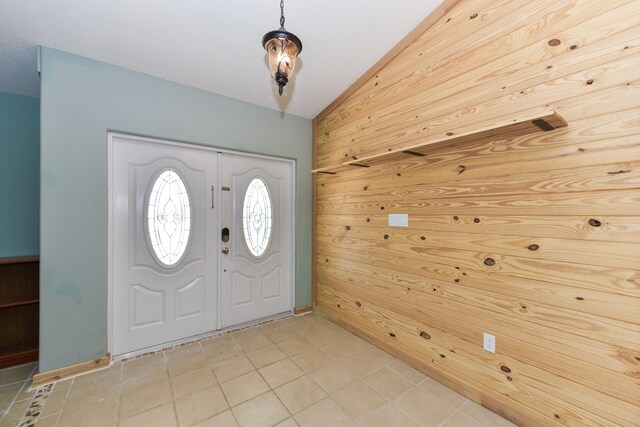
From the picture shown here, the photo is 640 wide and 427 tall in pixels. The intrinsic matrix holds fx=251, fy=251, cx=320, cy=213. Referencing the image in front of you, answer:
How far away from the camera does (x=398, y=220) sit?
2.45m

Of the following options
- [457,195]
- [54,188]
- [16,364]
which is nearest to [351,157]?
[457,195]

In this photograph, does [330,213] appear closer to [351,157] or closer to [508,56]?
[351,157]

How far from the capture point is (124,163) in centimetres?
243

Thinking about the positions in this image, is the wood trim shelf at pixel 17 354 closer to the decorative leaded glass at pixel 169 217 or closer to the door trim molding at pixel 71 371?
the door trim molding at pixel 71 371

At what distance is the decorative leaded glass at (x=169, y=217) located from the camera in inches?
101

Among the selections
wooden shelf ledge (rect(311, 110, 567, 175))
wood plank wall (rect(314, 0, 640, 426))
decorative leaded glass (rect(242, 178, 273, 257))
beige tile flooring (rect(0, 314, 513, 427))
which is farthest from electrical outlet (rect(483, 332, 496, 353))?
decorative leaded glass (rect(242, 178, 273, 257))

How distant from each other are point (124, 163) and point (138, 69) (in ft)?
2.98

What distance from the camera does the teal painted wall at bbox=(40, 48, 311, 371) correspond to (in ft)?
6.81

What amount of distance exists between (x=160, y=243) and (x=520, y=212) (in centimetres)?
313

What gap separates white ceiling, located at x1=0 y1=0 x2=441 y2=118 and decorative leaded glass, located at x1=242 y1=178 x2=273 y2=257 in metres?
1.21

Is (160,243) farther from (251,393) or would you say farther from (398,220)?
(398,220)

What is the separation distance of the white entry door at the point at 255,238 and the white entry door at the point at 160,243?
0.15 m

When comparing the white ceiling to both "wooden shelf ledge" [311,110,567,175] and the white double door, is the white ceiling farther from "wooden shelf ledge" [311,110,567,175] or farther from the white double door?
"wooden shelf ledge" [311,110,567,175]

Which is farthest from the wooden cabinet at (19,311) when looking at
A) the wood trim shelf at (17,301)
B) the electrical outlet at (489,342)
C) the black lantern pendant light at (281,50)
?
the electrical outlet at (489,342)
